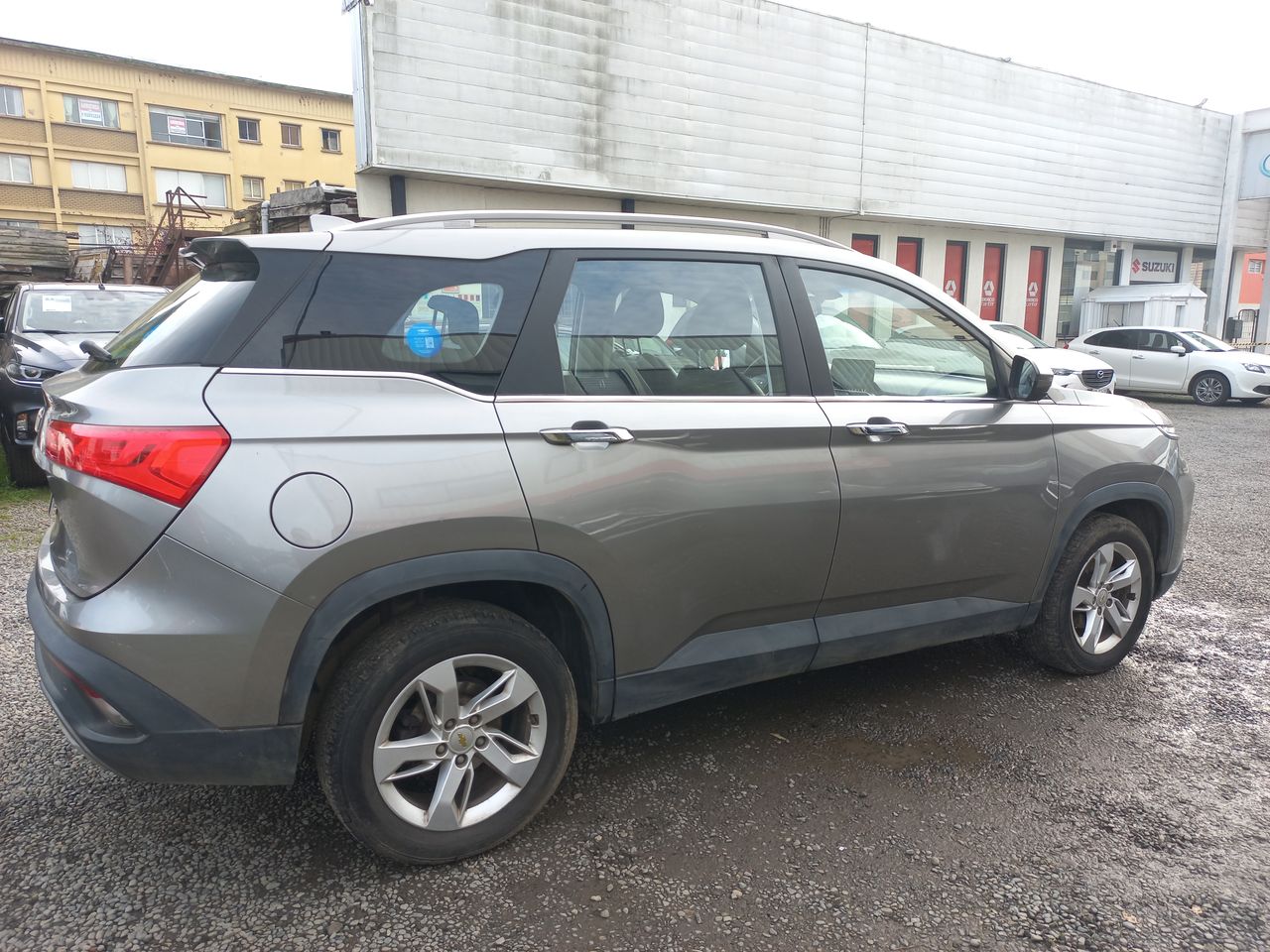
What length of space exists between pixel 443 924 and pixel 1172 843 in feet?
7.23

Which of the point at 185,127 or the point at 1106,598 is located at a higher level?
the point at 185,127

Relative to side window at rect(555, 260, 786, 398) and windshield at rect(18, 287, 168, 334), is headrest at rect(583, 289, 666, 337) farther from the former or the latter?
windshield at rect(18, 287, 168, 334)

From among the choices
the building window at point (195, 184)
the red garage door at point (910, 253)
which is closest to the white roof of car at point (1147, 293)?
the red garage door at point (910, 253)

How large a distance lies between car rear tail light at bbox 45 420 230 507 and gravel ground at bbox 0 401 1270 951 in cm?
115

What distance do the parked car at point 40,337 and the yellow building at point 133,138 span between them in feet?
102

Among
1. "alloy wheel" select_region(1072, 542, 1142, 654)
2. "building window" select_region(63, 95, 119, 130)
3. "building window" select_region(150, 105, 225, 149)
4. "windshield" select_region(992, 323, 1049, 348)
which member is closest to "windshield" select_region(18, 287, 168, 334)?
"alloy wheel" select_region(1072, 542, 1142, 654)

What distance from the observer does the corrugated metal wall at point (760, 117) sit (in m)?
12.9

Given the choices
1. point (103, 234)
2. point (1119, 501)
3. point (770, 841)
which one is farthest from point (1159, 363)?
point (103, 234)

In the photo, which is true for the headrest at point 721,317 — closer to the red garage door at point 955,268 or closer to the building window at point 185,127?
the red garage door at point 955,268

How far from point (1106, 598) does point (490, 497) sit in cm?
294

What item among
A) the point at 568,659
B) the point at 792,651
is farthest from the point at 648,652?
the point at 792,651

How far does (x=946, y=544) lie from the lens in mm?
3334

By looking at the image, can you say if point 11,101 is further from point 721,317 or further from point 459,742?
point 459,742

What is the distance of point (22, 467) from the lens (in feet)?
23.7
